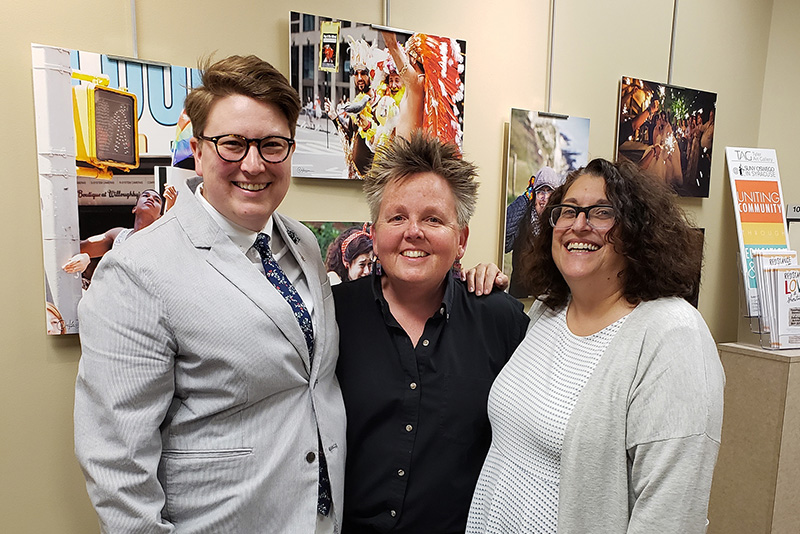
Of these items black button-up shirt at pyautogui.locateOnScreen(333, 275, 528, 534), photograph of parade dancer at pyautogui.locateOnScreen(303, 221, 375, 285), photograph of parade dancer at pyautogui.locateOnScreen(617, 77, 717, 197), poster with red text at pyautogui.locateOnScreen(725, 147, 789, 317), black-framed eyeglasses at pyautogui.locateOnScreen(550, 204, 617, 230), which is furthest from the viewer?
poster with red text at pyautogui.locateOnScreen(725, 147, 789, 317)

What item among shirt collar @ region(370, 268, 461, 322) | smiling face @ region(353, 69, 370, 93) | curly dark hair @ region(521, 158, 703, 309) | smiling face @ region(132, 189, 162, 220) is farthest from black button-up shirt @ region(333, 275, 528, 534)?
smiling face @ region(353, 69, 370, 93)

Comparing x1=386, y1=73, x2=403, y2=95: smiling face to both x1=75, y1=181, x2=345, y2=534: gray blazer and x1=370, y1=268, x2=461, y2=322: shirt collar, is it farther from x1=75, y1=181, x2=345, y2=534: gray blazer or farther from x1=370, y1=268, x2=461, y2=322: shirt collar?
x1=75, y1=181, x2=345, y2=534: gray blazer

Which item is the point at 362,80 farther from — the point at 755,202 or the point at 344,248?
the point at 755,202

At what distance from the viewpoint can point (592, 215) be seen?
4.67ft

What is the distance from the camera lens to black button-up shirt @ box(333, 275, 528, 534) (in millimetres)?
1542

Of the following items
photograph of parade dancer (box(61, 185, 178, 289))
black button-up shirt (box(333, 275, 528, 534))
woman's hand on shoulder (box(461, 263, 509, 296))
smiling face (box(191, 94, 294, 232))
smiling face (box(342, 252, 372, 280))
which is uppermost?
smiling face (box(191, 94, 294, 232))

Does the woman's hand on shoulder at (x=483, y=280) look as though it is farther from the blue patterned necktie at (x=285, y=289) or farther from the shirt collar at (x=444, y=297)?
the blue patterned necktie at (x=285, y=289)

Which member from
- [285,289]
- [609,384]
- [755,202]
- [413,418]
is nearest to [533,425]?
[609,384]

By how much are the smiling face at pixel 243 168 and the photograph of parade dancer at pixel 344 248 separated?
97cm

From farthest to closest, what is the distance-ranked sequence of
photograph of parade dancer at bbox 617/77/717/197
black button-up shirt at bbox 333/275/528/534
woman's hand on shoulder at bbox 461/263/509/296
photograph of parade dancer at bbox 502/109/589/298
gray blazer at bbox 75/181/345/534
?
photograph of parade dancer at bbox 617/77/717/197
photograph of parade dancer at bbox 502/109/589/298
woman's hand on shoulder at bbox 461/263/509/296
black button-up shirt at bbox 333/275/528/534
gray blazer at bbox 75/181/345/534

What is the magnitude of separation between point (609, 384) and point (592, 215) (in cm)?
43

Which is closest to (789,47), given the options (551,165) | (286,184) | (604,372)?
(551,165)

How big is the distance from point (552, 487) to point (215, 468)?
2.59 ft

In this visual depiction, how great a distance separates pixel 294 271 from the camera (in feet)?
5.04
